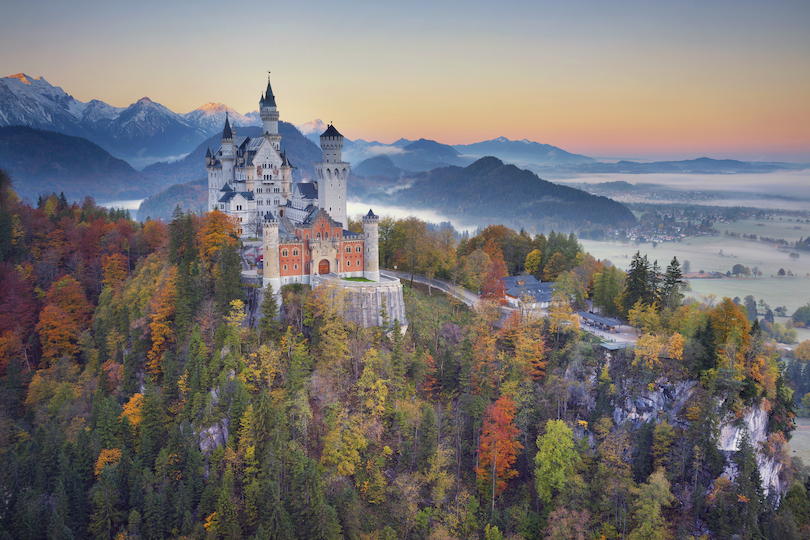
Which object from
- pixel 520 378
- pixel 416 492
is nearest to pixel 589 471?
pixel 520 378

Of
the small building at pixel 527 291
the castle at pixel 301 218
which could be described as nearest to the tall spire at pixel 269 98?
the castle at pixel 301 218

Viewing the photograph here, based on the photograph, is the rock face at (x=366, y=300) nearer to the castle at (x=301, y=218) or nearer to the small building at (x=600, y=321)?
the castle at (x=301, y=218)

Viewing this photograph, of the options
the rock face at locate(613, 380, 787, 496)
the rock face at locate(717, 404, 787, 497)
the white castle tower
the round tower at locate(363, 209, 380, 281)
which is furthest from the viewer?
the white castle tower

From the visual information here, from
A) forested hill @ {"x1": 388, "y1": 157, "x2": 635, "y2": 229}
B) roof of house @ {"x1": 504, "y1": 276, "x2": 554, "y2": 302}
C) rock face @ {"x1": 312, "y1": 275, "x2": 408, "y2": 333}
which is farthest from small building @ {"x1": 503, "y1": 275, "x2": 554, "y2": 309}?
forested hill @ {"x1": 388, "y1": 157, "x2": 635, "y2": 229}

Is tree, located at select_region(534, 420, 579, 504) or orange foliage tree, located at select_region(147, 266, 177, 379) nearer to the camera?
tree, located at select_region(534, 420, 579, 504)

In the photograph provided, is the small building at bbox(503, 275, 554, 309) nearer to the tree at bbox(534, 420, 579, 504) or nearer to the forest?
the forest

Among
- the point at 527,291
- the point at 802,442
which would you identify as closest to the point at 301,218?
the point at 527,291

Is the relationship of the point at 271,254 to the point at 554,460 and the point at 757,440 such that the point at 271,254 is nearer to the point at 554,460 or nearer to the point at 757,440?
the point at 554,460
